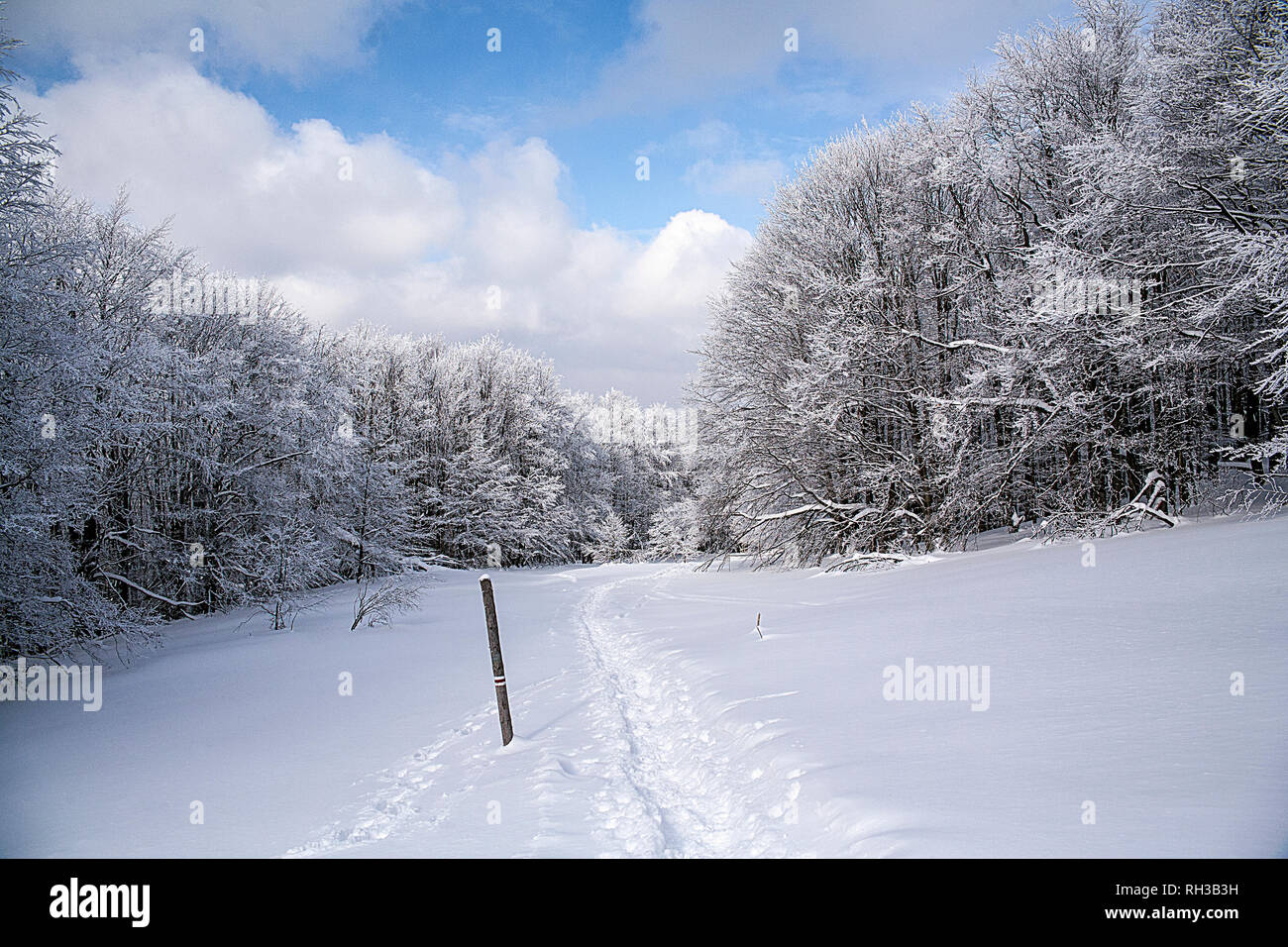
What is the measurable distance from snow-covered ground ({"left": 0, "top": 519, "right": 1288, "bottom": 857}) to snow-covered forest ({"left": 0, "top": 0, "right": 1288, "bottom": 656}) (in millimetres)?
3864

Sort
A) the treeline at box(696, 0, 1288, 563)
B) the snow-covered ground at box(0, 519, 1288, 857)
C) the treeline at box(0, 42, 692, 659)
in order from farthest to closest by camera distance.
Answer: the treeline at box(696, 0, 1288, 563)
the treeline at box(0, 42, 692, 659)
the snow-covered ground at box(0, 519, 1288, 857)

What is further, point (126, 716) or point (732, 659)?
point (732, 659)

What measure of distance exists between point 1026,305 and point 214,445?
2394 cm

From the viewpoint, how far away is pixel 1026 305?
14.3m

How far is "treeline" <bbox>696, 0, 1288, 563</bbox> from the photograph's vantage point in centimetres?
1126

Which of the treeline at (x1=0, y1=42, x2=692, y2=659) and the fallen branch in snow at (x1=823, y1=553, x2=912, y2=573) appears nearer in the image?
the treeline at (x1=0, y1=42, x2=692, y2=659)

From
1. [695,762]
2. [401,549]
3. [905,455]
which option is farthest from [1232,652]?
Answer: [401,549]

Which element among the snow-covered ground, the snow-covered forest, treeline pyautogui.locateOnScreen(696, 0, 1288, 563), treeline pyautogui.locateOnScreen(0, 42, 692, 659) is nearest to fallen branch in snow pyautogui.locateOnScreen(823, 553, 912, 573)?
the snow-covered forest

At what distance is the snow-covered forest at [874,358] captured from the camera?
9578mm

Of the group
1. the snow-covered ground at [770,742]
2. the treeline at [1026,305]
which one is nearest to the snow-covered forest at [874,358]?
the treeline at [1026,305]

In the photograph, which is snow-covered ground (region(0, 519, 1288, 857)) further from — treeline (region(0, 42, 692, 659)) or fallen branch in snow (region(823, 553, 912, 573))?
fallen branch in snow (region(823, 553, 912, 573))

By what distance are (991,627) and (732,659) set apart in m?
3.37
